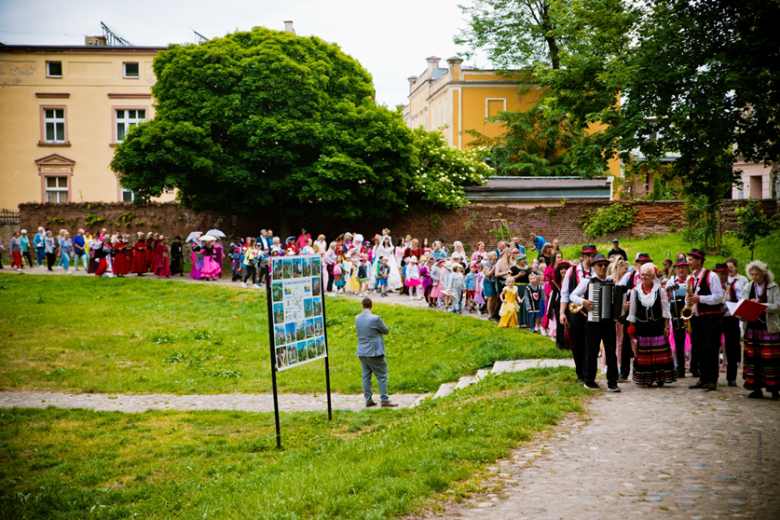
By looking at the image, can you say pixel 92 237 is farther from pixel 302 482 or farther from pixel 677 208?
pixel 302 482

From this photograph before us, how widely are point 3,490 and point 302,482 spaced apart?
356 cm

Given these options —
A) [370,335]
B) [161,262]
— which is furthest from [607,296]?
[161,262]

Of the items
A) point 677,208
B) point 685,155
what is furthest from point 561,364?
point 677,208

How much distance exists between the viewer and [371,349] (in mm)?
11852

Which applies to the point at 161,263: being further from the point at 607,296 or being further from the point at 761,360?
the point at 761,360

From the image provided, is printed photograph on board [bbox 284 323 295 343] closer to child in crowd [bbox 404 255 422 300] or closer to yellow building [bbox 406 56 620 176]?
child in crowd [bbox 404 255 422 300]

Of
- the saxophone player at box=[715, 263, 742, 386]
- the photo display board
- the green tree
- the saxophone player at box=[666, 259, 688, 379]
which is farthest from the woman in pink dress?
the saxophone player at box=[715, 263, 742, 386]

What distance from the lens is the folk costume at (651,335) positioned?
34.8 feet

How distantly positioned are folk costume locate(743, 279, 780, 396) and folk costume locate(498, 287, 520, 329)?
7.06 metres

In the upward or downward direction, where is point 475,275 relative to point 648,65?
downward

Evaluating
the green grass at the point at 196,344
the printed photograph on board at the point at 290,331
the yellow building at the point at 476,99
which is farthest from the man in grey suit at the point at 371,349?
the yellow building at the point at 476,99

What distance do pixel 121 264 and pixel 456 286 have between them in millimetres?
15540

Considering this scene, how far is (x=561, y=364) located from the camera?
42.3ft

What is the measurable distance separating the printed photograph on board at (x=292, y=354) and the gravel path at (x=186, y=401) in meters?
2.32
